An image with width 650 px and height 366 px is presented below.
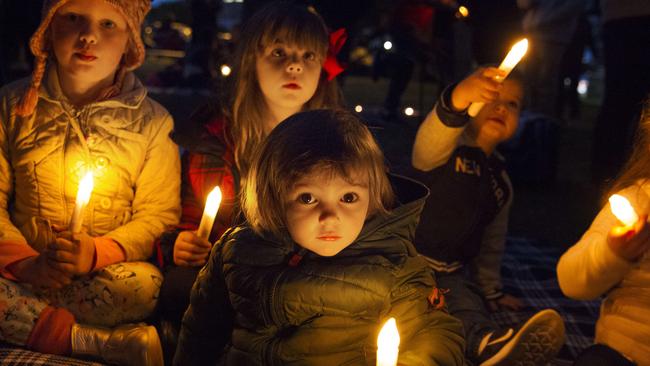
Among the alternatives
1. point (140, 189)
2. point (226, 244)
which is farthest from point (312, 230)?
point (140, 189)

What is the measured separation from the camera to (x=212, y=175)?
2.42 meters

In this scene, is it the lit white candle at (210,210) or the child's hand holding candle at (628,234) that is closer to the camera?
the child's hand holding candle at (628,234)

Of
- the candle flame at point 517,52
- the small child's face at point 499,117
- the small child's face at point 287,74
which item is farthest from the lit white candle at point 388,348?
the small child's face at point 499,117

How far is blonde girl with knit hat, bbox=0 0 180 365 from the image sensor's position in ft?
6.50

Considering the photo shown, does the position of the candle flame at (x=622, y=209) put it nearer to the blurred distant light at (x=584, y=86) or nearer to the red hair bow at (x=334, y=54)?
the red hair bow at (x=334, y=54)

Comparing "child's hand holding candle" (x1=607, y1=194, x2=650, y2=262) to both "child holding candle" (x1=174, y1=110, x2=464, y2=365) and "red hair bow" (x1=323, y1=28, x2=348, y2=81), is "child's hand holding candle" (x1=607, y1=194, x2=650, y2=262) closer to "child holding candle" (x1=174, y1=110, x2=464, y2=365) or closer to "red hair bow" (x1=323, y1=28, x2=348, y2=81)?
"child holding candle" (x1=174, y1=110, x2=464, y2=365)

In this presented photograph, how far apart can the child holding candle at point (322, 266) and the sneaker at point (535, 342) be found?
332 mm

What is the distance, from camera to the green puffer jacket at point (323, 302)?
1.68 metres

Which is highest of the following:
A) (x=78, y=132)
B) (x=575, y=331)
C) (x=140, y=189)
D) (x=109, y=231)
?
(x=78, y=132)

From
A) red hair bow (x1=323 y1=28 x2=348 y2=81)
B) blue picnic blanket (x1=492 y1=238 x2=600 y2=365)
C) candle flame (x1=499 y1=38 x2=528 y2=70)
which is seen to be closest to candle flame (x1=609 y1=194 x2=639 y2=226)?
candle flame (x1=499 y1=38 x2=528 y2=70)

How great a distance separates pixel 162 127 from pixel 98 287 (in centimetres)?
61

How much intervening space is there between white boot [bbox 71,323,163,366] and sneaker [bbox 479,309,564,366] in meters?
0.99

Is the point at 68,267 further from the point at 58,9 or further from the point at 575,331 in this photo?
the point at 575,331

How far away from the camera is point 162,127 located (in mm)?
2406
